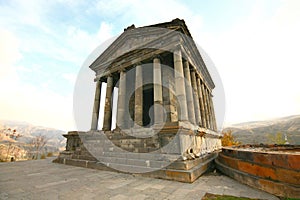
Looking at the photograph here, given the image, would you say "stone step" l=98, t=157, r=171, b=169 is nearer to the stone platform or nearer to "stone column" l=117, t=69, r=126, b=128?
the stone platform

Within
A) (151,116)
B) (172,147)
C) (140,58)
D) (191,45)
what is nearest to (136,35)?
(140,58)

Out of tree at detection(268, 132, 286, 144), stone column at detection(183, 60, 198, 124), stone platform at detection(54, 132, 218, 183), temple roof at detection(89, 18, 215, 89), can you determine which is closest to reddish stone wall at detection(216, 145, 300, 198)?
stone platform at detection(54, 132, 218, 183)

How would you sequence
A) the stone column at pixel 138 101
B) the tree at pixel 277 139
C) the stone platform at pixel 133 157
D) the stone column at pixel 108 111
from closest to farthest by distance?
the stone platform at pixel 133 157 < the stone column at pixel 138 101 < the stone column at pixel 108 111 < the tree at pixel 277 139

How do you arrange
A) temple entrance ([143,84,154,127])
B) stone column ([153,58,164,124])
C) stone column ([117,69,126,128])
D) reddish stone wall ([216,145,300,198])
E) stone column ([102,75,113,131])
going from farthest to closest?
temple entrance ([143,84,154,127]), stone column ([102,75,113,131]), stone column ([117,69,126,128]), stone column ([153,58,164,124]), reddish stone wall ([216,145,300,198])

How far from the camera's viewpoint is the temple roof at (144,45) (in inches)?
377

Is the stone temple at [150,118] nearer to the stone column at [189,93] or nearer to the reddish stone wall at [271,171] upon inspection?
the stone column at [189,93]

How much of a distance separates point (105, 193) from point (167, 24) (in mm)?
10390

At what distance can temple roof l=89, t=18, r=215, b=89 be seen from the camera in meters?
9.57

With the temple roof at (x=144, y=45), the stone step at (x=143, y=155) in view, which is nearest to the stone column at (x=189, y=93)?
the temple roof at (x=144, y=45)

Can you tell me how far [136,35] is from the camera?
11.4 m

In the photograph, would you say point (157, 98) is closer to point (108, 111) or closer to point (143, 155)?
point (143, 155)

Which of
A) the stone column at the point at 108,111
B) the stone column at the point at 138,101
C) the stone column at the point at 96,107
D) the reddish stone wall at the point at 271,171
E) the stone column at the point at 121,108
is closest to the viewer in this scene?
the reddish stone wall at the point at 271,171

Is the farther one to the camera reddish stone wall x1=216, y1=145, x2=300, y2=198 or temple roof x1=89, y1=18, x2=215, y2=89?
temple roof x1=89, y1=18, x2=215, y2=89

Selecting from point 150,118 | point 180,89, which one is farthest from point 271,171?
point 150,118
